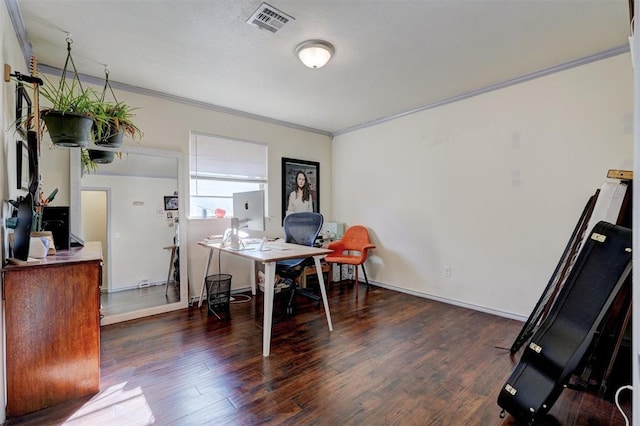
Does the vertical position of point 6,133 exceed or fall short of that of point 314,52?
it falls short

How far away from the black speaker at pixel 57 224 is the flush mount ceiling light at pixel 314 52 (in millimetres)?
2194

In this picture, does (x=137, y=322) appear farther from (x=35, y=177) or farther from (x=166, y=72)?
(x=166, y=72)

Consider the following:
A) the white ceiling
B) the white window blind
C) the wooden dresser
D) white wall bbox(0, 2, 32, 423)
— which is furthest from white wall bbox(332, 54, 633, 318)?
white wall bbox(0, 2, 32, 423)

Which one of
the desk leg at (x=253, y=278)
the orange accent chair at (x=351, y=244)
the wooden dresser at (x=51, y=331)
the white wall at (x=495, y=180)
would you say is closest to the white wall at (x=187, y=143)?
the desk leg at (x=253, y=278)

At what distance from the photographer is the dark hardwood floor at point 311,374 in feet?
5.50

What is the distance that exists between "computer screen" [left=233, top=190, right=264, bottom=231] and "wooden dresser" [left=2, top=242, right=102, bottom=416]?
4.71 feet

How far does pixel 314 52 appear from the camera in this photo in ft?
7.80

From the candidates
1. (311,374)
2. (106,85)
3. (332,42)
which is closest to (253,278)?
(311,374)

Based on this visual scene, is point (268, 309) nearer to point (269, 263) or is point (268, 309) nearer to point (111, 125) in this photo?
point (269, 263)

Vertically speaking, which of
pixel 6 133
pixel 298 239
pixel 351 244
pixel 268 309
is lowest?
pixel 268 309

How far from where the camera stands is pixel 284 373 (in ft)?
6.88

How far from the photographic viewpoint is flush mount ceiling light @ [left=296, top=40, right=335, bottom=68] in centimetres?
235

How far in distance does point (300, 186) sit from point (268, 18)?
9.05 ft

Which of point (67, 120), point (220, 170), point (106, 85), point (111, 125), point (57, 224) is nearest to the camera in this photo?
point (67, 120)
